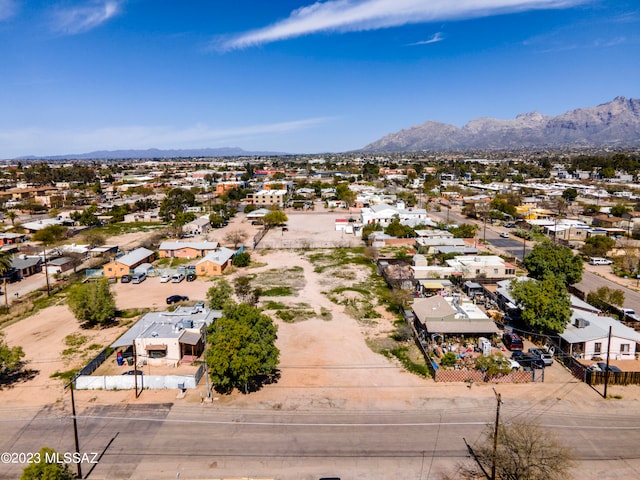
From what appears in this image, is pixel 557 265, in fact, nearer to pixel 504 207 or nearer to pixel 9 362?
pixel 9 362

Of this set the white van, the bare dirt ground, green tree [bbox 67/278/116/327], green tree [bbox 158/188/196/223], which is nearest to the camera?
the bare dirt ground

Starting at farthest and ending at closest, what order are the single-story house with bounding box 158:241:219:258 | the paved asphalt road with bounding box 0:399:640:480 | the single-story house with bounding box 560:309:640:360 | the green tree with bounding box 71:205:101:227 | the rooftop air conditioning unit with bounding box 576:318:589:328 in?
1. the green tree with bounding box 71:205:101:227
2. the single-story house with bounding box 158:241:219:258
3. the rooftop air conditioning unit with bounding box 576:318:589:328
4. the single-story house with bounding box 560:309:640:360
5. the paved asphalt road with bounding box 0:399:640:480

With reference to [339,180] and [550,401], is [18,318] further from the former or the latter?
[339,180]

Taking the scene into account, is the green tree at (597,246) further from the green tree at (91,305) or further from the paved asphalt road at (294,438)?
the green tree at (91,305)

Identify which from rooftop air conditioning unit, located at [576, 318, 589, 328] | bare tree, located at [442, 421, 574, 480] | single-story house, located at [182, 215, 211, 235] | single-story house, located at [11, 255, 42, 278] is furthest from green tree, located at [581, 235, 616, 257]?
single-story house, located at [11, 255, 42, 278]

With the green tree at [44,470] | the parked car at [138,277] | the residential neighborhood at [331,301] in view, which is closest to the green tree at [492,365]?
the residential neighborhood at [331,301]

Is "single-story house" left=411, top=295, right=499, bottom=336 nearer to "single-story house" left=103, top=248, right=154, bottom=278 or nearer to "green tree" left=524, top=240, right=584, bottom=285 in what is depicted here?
"green tree" left=524, top=240, right=584, bottom=285
